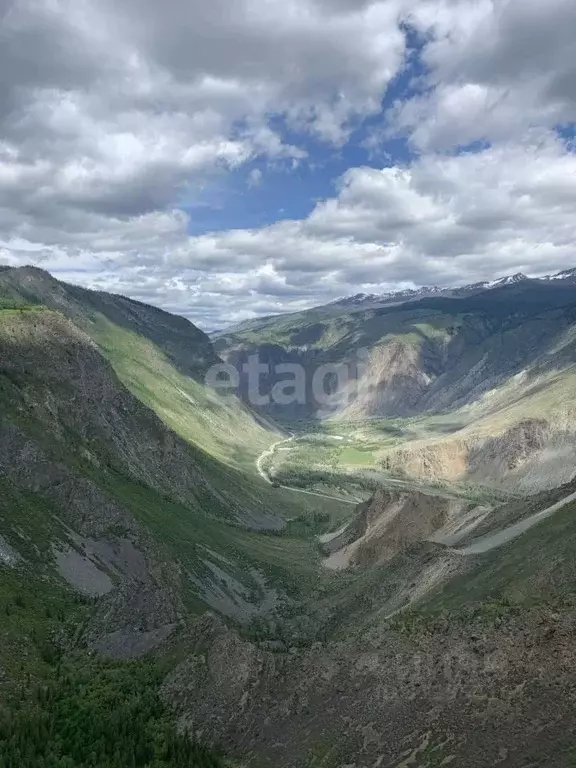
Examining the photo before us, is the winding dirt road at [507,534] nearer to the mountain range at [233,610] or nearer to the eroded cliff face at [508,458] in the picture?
the mountain range at [233,610]

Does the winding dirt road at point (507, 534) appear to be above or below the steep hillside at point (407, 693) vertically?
below

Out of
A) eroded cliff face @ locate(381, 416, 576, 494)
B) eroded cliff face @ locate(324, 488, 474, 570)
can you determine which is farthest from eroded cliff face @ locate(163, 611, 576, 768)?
eroded cliff face @ locate(381, 416, 576, 494)

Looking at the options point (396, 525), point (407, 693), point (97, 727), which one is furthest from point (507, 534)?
point (97, 727)

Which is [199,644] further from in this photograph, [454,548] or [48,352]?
[48,352]

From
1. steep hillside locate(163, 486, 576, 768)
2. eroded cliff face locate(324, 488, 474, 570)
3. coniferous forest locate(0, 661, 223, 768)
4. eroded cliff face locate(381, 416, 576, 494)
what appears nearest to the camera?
steep hillside locate(163, 486, 576, 768)

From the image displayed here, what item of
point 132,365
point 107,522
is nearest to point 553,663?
point 107,522

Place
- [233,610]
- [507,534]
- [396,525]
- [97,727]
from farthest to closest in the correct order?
[396,525], [233,610], [507,534], [97,727]

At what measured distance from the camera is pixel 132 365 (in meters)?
189

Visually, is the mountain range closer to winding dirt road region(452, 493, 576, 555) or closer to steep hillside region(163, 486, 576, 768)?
steep hillside region(163, 486, 576, 768)

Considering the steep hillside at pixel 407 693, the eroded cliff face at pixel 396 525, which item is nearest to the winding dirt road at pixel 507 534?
the eroded cliff face at pixel 396 525

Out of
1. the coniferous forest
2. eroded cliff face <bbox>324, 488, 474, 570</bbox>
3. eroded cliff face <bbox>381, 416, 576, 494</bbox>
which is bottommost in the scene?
eroded cliff face <bbox>381, 416, 576, 494</bbox>

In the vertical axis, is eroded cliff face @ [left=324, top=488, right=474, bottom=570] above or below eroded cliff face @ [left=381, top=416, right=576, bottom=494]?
above

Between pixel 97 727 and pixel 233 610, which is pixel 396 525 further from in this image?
pixel 97 727

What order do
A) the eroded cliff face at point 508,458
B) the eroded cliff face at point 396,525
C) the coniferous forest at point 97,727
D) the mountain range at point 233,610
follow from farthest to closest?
the eroded cliff face at point 508,458
the eroded cliff face at point 396,525
the mountain range at point 233,610
the coniferous forest at point 97,727
